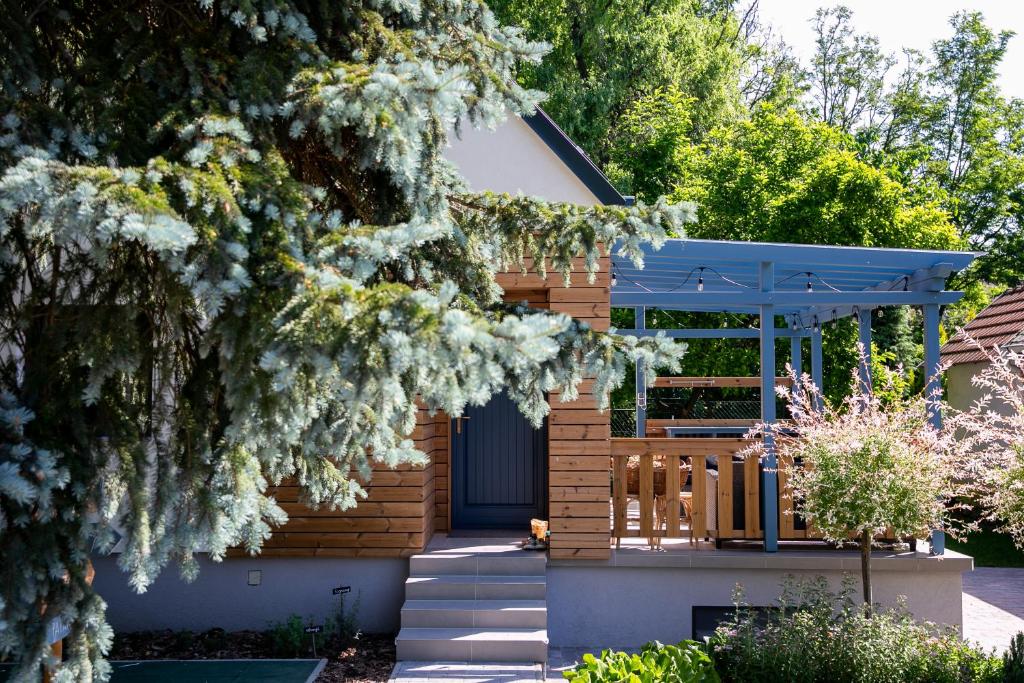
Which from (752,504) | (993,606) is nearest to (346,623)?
(752,504)

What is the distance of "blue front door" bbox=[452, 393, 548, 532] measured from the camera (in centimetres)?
1016

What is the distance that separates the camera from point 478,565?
8.45m

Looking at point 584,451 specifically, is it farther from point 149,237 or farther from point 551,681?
point 149,237

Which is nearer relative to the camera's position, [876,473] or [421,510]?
[876,473]

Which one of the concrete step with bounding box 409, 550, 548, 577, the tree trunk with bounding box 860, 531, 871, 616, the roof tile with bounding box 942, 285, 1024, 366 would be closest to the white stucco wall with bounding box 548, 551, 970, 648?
the concrete step with bounding box 409, 550, 548, 577

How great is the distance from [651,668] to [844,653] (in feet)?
4.77

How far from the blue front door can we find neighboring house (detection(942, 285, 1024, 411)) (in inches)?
345

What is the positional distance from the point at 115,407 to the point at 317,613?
4.73 metres

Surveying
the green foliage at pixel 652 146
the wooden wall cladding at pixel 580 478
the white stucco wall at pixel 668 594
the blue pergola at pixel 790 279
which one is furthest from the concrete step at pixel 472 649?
the green foliage at pixel 652 146

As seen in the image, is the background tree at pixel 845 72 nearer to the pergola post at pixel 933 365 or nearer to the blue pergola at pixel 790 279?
the blue pergola at pixel 790 279

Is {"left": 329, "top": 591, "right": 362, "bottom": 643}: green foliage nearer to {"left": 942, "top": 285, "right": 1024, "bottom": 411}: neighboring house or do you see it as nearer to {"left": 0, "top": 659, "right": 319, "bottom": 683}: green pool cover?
{"left": 0, "top": 659, "right": 319, "bottom": 683}: green pool cover

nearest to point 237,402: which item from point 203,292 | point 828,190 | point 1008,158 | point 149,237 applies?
point 203,292

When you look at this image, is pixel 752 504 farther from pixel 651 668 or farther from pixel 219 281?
pixel 219 281

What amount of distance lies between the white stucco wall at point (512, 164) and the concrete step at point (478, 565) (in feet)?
11.0
